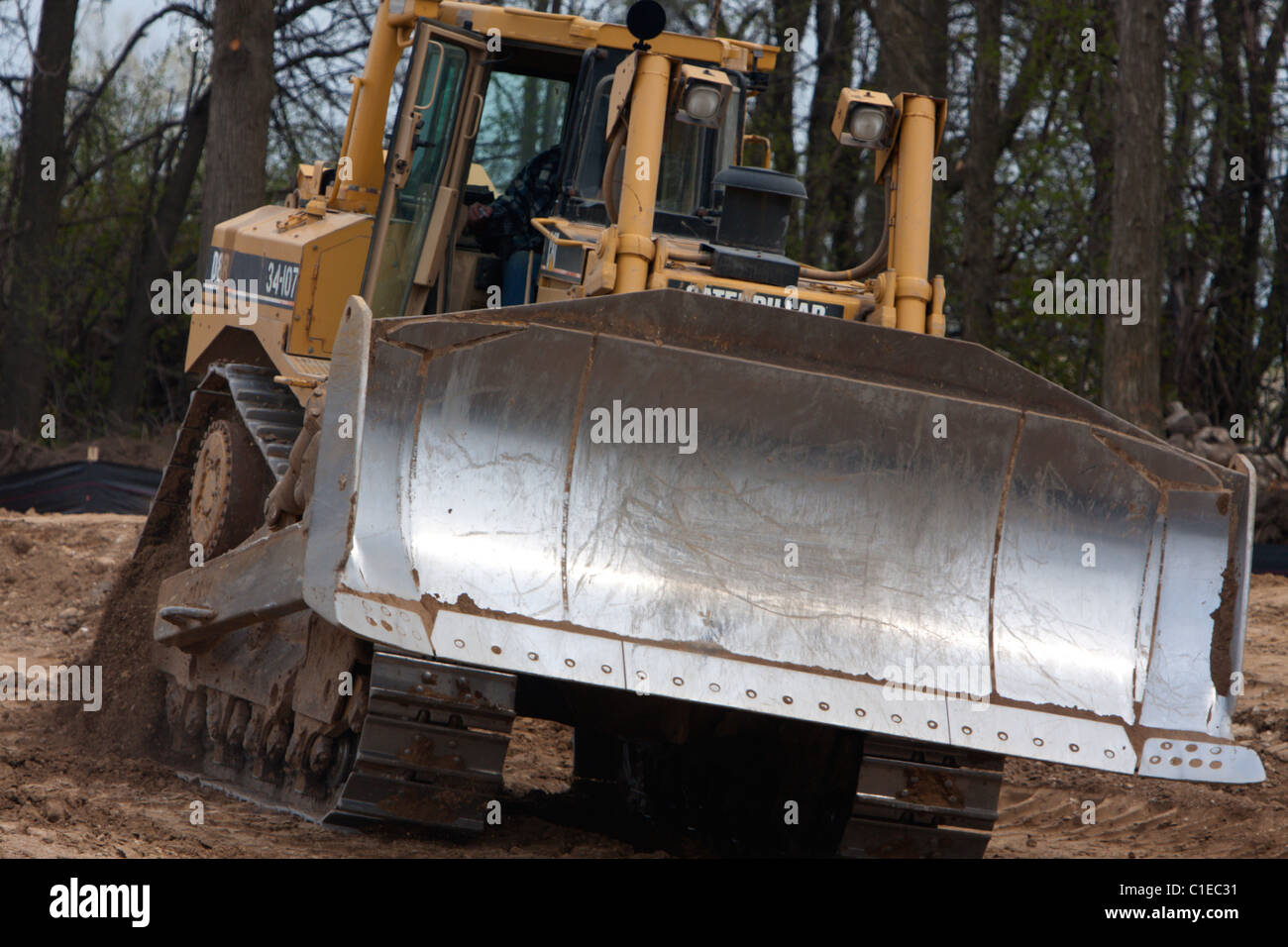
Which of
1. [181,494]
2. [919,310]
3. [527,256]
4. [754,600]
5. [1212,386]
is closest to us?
[754,600]

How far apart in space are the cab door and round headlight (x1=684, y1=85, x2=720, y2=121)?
1203mm

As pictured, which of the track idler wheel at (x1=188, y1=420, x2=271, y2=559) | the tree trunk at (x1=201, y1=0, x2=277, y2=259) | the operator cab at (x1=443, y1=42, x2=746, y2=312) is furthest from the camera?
the tree trunk at (x1=201, y1=0, x2=277, y2=259)

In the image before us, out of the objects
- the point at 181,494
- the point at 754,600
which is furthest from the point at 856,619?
the point at 181,494

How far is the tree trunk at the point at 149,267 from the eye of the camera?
19250 millimetres

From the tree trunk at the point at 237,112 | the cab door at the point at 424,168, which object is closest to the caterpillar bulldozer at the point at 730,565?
the cab door at the point at 424,168

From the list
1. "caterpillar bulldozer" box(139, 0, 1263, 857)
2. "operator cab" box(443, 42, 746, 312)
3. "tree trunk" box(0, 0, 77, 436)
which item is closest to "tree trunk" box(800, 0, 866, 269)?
"tree trunk" box(0, 0, 77, 436)

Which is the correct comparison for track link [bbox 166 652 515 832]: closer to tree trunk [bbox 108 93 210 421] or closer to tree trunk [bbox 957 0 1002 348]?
tree trunk [bbox 957 0 1002 348]

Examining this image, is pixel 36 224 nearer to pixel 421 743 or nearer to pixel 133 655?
pixel 133 655

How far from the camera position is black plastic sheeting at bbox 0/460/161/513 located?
12094mm

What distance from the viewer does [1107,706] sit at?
4.21m

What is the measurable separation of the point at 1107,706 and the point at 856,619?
737 mm

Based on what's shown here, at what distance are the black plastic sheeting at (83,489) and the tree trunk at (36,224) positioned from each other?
5.53 m

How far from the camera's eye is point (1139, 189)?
12.1 metres
